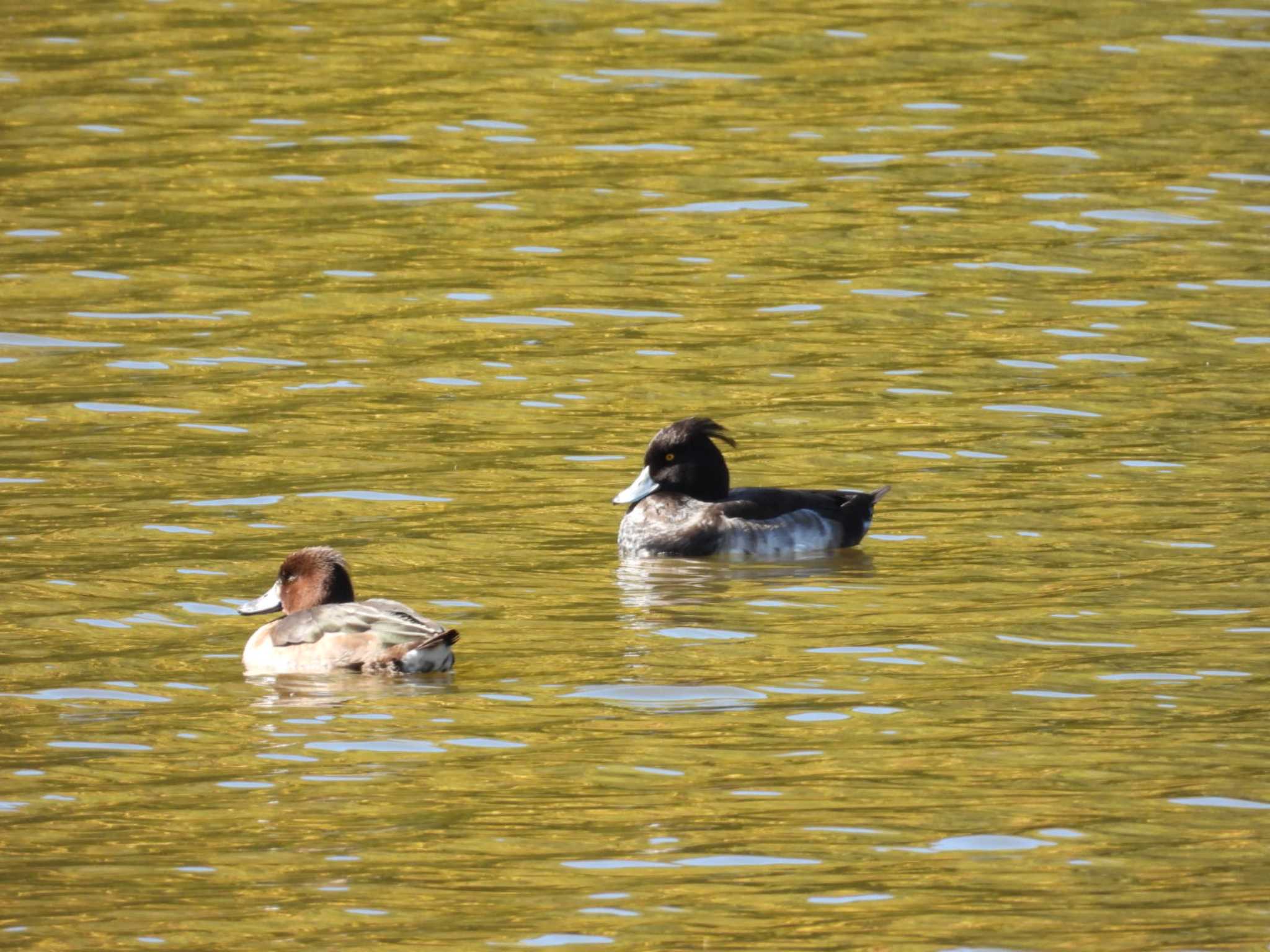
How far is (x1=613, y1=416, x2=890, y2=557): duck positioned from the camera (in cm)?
1390

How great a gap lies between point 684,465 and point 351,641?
3.66m

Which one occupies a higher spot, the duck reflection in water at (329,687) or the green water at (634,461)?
the green water at (634,461)

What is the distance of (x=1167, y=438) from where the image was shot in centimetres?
1544

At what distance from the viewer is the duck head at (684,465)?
14.5 metres

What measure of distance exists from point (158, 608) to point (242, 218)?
892 cm

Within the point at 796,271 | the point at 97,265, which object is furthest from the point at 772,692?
the point at 97,265

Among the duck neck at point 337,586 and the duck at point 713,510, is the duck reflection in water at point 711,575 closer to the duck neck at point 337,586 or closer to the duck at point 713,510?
the duck at point 713,510

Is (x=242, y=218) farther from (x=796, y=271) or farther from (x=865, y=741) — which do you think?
(x=865, y=741)

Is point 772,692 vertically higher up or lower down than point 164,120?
lower down

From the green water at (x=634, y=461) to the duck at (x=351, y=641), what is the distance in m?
0.16

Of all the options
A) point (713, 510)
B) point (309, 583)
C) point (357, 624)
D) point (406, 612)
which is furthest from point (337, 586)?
point (713, 510)

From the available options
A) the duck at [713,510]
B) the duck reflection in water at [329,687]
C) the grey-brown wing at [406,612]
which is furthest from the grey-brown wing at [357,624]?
the duck at [713,510]

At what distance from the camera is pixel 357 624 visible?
11.4m

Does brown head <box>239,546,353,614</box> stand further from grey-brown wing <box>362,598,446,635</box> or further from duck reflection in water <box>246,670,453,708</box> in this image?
duck reflection in water <box>246,670,453,708</box>
